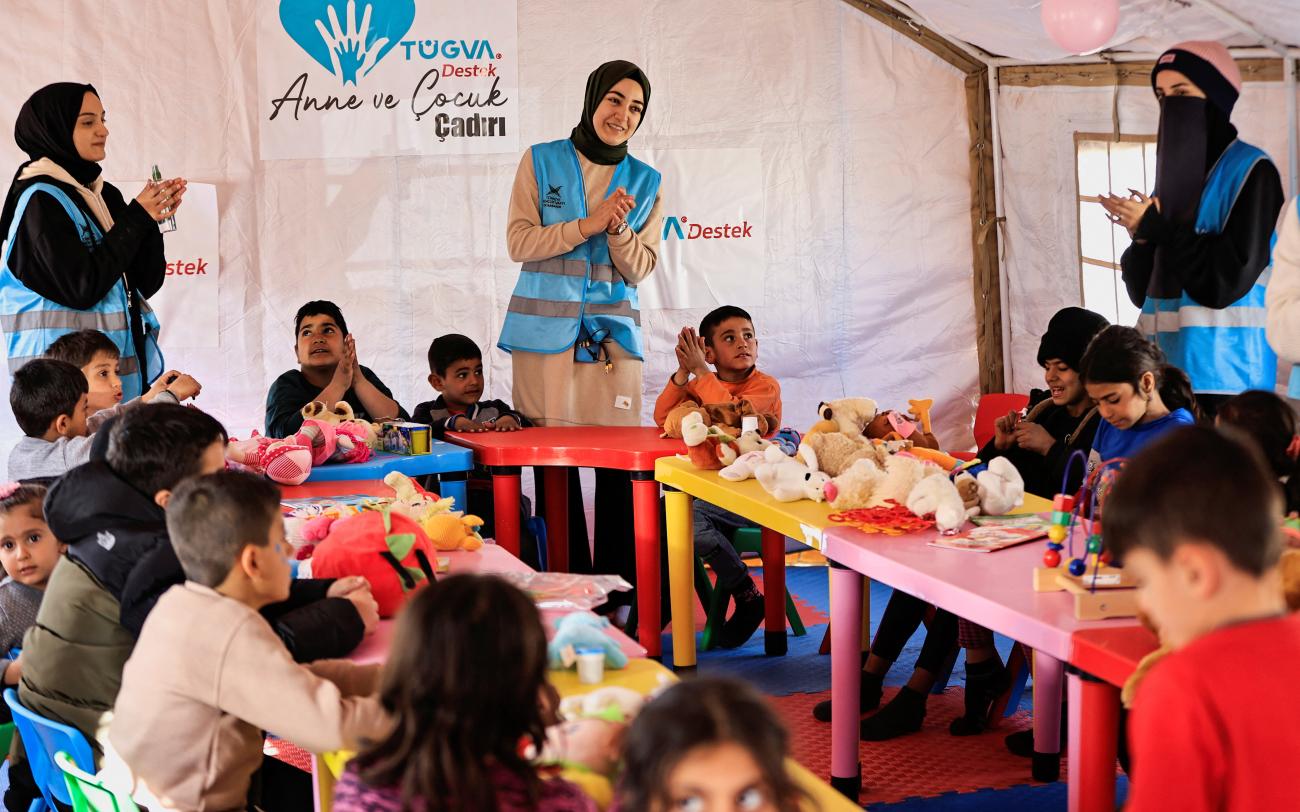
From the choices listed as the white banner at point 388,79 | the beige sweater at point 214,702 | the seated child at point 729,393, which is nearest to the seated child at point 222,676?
the beige sweater at point 214,702

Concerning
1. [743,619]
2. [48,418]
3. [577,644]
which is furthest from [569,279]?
[577,644]

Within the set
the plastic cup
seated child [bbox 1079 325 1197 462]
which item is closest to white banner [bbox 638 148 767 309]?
seated child [bbox 1079 325 1197 462]

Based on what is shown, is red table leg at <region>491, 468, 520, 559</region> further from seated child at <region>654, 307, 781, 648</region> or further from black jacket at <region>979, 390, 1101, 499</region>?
black jacket at <region>979, 390, 1101, 499</region>

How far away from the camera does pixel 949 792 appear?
11.5 ft

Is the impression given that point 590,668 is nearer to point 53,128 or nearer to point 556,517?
point 556,517

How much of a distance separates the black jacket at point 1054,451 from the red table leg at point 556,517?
1570 millimetres

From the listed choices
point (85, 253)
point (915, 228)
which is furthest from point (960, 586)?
point (915, 228)

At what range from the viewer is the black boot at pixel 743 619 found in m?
4.93

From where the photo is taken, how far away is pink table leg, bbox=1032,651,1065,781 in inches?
137

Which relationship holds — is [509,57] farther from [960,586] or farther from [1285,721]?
[1285,721]

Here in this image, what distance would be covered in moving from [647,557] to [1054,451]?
1.36m

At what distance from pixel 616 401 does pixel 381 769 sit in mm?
3669

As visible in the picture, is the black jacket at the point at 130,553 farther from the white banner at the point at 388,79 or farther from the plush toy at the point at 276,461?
the white banner at the point at 388,79

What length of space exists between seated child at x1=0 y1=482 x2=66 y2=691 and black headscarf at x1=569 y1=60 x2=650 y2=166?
2.46 m
